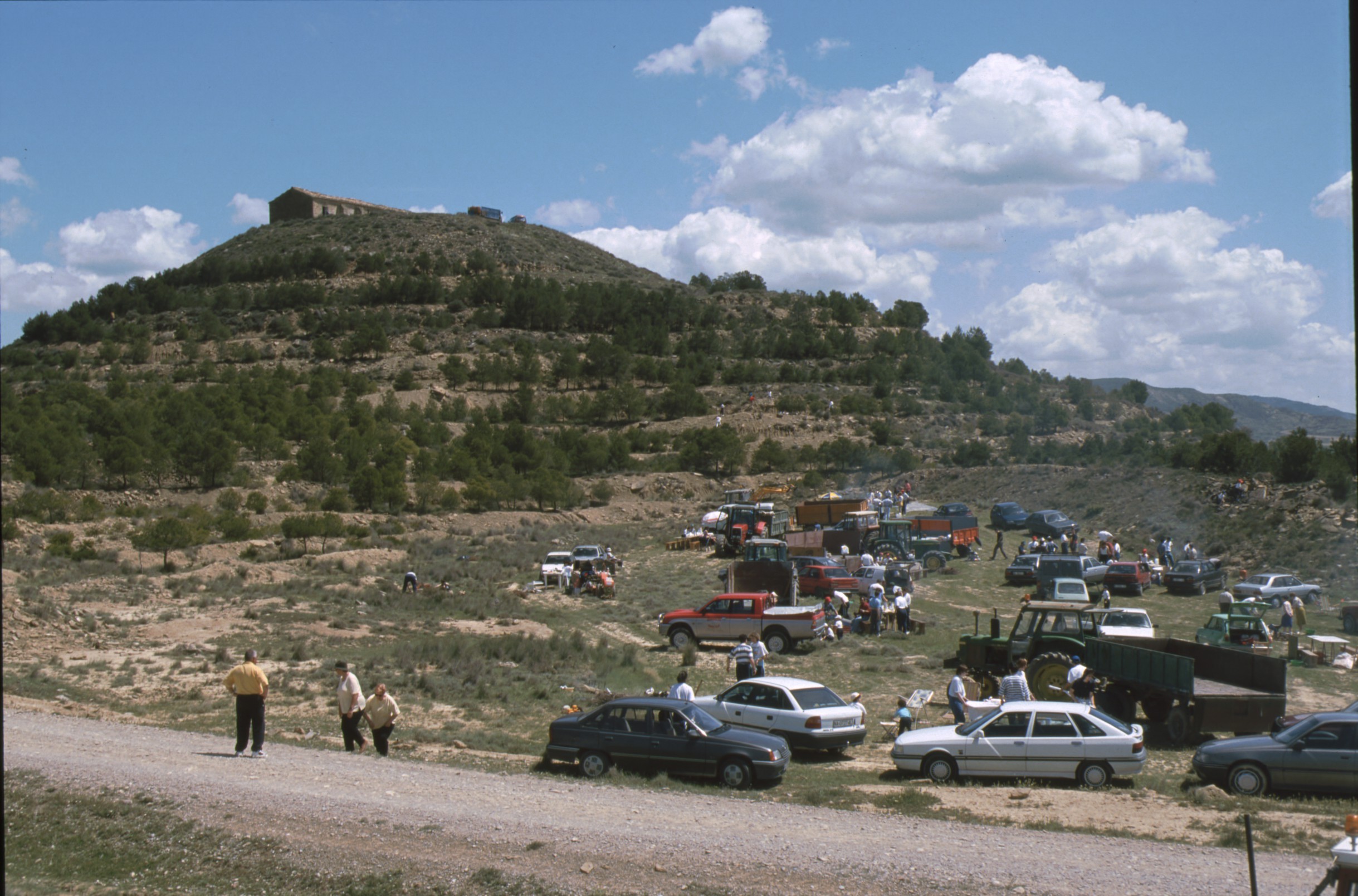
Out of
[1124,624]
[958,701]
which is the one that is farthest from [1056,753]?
[1124,624]

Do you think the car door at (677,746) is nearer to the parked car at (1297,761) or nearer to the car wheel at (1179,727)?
the parked car at (1297,761)

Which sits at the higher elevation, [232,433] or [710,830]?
[232,433]

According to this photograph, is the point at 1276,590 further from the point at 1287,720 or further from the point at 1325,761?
the point at 1325,761

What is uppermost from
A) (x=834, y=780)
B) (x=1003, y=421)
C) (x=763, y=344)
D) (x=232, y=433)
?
(x=763, y=344)

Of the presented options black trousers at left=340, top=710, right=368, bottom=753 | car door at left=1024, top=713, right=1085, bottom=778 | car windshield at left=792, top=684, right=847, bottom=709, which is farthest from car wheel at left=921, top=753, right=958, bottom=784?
black trousers at left=340, top=710, right=368, bottom=753

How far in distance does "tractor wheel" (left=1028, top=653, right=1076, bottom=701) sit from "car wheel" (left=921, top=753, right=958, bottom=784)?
17.3 ft

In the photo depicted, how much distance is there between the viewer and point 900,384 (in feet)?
341

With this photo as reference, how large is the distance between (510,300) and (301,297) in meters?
22.1

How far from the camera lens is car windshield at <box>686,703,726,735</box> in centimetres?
1424

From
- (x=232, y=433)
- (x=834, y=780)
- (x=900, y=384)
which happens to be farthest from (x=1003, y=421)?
(x=834, y=780)

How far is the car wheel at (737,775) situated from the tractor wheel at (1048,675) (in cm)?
749

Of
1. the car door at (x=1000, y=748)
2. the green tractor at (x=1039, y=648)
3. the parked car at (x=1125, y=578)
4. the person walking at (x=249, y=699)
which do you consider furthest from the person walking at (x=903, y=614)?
the person walking at (x=249, y=699)

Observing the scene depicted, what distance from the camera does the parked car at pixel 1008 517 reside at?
156 ft

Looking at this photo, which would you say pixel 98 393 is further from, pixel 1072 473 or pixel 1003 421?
pixel 1003 421
